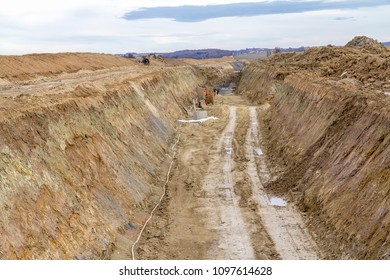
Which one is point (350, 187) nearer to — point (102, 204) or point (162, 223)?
point (162, 223)

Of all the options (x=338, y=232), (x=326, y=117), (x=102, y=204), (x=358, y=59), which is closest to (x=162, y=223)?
(x=102, y=204)

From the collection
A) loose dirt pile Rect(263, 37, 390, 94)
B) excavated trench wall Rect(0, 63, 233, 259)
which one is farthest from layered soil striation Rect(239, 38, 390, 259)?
excavated trench wall Rect(0, 63, 233, 259)

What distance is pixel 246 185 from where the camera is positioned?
23.2m

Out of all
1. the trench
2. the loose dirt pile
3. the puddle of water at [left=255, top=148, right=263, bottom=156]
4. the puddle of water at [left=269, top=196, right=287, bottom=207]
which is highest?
the loose dirt pile

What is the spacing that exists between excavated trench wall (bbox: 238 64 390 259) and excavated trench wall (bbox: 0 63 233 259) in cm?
737

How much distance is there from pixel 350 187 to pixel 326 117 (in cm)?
842

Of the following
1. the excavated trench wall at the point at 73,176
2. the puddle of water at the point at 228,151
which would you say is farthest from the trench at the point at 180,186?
the puddle of water at the point at 228,151

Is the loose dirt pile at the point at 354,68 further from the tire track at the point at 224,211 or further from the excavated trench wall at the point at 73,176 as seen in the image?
the excavated trench wall at the point at 73,176

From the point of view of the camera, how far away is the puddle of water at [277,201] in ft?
66.7

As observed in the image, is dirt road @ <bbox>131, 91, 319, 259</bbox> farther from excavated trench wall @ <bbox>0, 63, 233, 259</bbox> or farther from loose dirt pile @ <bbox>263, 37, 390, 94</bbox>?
loose dirt pile @ <bbox>263, 37, 390, 94</bbox>

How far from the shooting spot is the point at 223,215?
19.3m

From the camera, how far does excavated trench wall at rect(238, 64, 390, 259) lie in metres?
14.1

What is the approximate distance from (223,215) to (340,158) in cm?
571

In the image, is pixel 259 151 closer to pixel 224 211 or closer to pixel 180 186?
pixel 180 186
